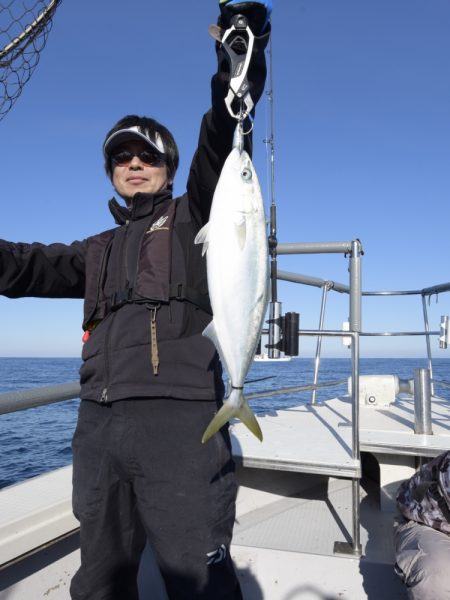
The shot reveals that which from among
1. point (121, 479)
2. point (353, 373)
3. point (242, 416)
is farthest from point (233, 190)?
point (353, 373)

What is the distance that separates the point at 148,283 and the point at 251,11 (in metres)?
1.18

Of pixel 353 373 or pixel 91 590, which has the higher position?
pixel 353 373

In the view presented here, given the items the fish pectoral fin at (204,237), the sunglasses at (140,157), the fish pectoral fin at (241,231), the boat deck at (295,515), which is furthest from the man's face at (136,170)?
the boat deck at (295,515)

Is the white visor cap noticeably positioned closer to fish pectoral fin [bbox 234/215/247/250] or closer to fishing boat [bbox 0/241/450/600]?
fish pectoral fin [bbox 234/215/247/250]

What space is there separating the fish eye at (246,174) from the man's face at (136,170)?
0.80m

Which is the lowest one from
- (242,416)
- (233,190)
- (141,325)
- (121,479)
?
(121,479)

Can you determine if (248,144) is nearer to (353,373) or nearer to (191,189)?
(191,189)

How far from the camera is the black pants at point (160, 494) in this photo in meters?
1.90

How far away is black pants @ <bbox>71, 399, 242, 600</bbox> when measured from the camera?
6.23 ft

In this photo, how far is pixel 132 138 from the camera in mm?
2416

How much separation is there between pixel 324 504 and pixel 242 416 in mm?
2627

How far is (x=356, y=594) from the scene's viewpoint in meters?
2.76

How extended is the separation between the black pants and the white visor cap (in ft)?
4.22

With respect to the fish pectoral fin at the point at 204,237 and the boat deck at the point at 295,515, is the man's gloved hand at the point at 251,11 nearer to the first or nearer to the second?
the fish pectoral fin at the point at 204,237
